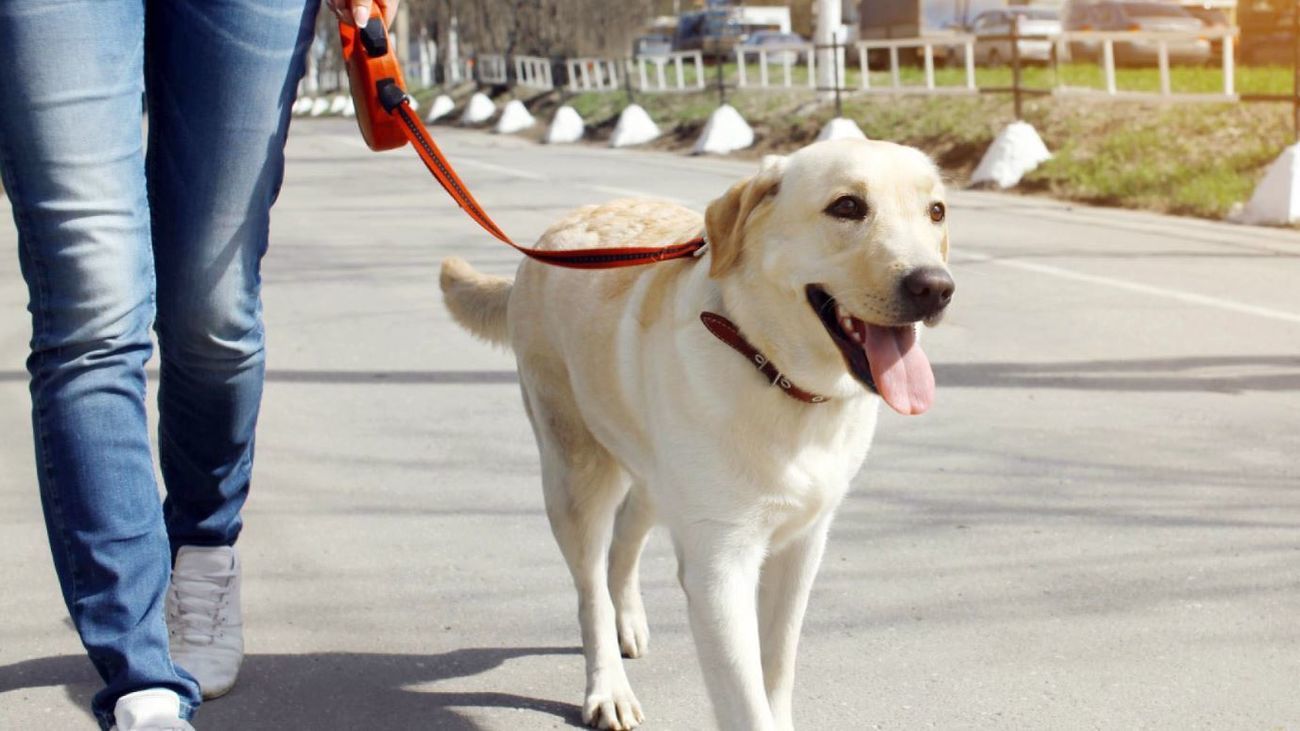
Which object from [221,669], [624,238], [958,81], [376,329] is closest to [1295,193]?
[376,329]

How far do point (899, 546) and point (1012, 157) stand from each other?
10.9 meters

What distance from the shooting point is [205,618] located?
134 inches

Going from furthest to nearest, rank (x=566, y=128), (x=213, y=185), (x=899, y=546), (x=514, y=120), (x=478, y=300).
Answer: (x=514, y=120) → (x=566, y=128) → (x=899, y=546) → (x=478, y=300) → (x=213, y=185)

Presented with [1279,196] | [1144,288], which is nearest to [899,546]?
[1144,288]

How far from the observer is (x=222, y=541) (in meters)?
3.47

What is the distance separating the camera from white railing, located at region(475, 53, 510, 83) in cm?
4156

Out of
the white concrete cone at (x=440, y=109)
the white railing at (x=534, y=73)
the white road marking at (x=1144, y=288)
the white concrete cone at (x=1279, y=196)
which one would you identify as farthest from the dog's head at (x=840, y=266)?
the white concrete cone at (x=440, y=109)

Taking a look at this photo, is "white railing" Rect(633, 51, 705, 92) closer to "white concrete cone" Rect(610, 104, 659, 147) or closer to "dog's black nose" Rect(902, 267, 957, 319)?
"white concrete cone" Rect(610, 104, 659, 147)

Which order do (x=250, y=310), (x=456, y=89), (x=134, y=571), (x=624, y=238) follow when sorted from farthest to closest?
1. (x=456, y=89)
2. (x=624, y=238)
3. (x=250, y=310)
4. (x=134, y=571)

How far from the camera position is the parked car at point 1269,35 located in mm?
27703

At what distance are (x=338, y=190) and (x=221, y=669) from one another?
13.4 meters

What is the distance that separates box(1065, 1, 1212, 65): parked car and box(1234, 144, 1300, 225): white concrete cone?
16.4m

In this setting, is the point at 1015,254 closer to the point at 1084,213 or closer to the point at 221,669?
the point at 1084,213

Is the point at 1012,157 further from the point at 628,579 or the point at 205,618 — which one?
the point at 205,618
